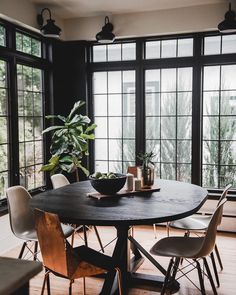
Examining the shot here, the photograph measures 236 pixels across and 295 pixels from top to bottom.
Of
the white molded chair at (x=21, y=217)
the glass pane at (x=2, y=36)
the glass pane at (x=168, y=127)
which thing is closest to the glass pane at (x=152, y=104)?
the glass pane at (x=168, y=127)

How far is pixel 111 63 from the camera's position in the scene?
A: 5539mm

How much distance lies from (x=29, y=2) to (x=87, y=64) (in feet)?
4.25

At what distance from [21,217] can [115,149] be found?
2458mm

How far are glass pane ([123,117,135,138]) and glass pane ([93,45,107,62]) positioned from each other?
984mm

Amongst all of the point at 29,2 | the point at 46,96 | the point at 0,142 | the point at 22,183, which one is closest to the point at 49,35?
the point at 29,2

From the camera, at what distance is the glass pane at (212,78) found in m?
5.12

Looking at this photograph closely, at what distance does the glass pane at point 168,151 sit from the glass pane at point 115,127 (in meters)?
0.70

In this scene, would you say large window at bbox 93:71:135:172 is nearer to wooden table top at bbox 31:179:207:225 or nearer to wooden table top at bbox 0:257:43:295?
wooden table top at bbox 31:179:207:225

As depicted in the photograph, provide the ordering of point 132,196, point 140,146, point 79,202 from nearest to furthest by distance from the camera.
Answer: point 79,202 < point 132,196 < point 140,146

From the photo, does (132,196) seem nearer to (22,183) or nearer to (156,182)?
(156,182)

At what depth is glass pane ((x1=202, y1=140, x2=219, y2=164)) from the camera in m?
5.17

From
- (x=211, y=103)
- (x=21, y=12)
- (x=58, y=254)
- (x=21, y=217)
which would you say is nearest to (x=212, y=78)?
(x=211, y=103)

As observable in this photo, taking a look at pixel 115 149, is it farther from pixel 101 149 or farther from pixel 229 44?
pixel 229 44

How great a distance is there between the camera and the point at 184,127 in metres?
5.32
